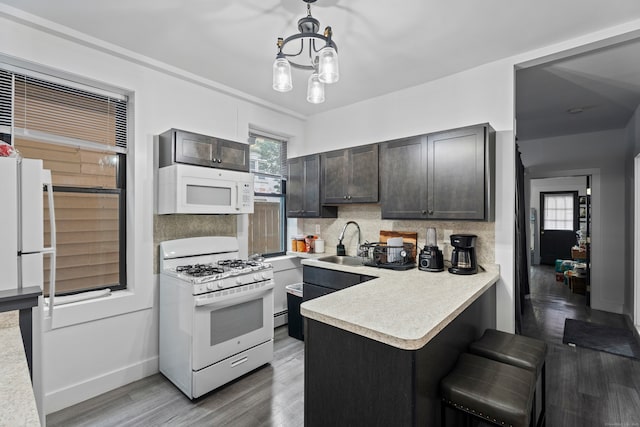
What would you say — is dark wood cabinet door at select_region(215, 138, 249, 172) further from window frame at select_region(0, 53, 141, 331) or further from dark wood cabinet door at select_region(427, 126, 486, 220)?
dark wood cabinet door at select_region(427, 126, 486, 220)

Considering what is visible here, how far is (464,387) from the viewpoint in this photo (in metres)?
1.42

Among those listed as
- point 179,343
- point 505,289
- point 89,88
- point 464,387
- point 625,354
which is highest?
point 89,88

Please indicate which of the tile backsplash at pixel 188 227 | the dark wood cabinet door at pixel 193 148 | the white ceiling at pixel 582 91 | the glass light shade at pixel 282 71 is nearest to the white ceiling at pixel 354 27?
the white ceiling at pixel 582 91

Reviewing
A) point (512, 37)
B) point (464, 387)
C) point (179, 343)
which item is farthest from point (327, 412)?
point (512, 37)

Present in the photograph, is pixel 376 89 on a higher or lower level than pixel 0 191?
higher

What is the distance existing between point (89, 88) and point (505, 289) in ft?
12.4

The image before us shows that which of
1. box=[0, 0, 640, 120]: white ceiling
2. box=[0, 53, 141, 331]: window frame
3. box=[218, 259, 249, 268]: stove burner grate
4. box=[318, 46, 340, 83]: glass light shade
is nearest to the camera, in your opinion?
box=[318, 46, 340, 83]: glass light shade

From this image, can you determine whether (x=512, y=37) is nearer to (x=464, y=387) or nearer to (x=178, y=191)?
(x=464, y=387)

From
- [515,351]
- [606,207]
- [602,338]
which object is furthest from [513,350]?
[606,207]

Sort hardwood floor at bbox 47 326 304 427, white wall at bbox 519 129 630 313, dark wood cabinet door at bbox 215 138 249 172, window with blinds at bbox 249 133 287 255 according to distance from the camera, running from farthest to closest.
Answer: white wall at bbox 519 129 630 313 → window with blinds at bbox 249 133 287 255 → dark wood cabinet door at bbox 215 138 249 172 → hardwood floor at bbox 47 326 304 427

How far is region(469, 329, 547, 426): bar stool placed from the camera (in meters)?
1.70

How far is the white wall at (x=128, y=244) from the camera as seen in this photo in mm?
2227

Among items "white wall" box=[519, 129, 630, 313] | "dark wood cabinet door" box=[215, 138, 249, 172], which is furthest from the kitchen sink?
"white wall" box=[519, 129, 630, 313]

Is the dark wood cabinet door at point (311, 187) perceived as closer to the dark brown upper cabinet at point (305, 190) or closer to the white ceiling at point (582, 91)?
the dark brown upper cabinet at point (305, 190)
